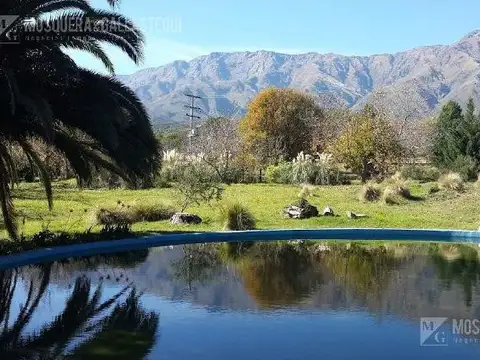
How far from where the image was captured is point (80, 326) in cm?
665

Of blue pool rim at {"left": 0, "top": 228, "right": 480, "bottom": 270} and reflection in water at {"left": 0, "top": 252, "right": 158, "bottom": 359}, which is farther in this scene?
blue pool rim at {"left": 0, "top": 228, "right": 480, "bottom": 270}

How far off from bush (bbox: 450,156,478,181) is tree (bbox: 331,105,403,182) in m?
2.59

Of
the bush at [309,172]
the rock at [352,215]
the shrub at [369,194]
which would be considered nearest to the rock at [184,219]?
the rock at [352,215]

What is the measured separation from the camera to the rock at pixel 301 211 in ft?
50.1

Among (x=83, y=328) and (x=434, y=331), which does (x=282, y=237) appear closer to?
(x=434, y=331)

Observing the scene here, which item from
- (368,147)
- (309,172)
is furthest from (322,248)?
(368,147)

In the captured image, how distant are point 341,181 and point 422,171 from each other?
10.8ft

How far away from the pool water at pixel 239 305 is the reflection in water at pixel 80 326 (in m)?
0.01

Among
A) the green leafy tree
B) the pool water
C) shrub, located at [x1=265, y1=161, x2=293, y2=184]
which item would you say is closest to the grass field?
the pool water

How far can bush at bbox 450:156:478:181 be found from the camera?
21.9 meters

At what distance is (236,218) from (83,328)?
24.2ft

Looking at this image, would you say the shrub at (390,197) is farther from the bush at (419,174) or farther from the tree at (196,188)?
the bush at (419,174)

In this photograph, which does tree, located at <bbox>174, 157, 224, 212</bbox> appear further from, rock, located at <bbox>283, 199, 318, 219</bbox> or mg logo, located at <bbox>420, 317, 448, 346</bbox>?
mg logo, located at <bbox>420, 317, 448, 346</bbox>

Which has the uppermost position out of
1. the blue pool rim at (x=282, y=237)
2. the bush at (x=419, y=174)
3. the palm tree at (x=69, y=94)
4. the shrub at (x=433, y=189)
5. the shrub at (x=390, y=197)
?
the palm tree at (x=69, y=94)
